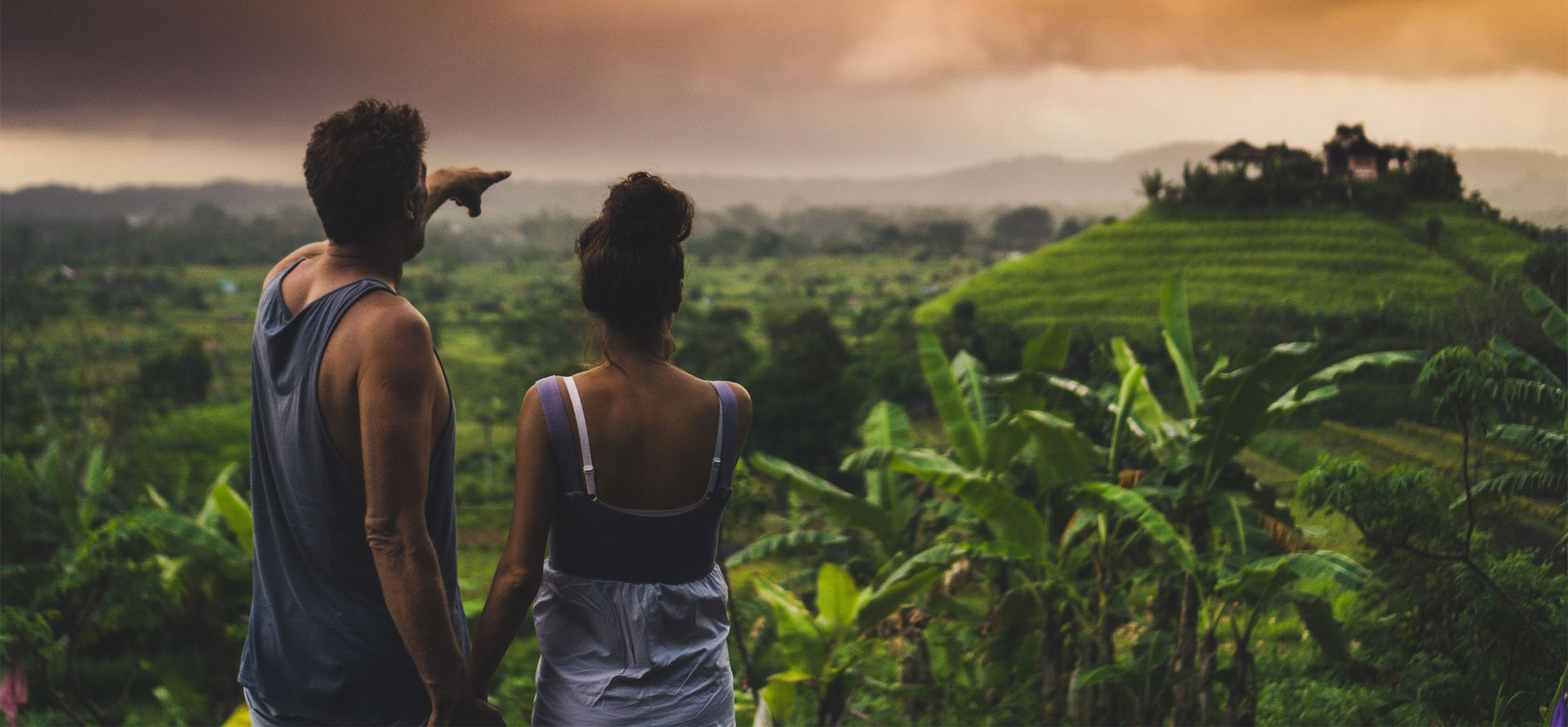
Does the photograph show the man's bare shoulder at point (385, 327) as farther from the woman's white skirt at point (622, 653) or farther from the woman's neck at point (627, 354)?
the woman's white skirt at point (622, 653)

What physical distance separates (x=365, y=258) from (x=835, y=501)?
8.32 ft

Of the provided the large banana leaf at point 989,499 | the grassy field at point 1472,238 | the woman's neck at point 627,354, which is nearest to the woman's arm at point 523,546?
the woman's neck at point 627,354

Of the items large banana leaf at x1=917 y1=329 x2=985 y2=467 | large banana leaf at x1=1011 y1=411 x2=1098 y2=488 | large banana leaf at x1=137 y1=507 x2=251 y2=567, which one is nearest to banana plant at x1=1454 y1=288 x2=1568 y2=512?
large banana leaf at x1=1011 y1=411 x2=1098 y2=488

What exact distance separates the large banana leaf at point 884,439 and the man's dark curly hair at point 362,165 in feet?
9.10

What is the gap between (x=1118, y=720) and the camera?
11.1ft

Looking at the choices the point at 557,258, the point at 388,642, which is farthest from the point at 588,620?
the point at 557,258

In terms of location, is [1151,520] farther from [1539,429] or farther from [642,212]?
[642,212]

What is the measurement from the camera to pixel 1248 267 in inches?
401

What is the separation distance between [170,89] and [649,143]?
2218cm

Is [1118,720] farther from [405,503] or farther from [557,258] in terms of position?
[557,258]

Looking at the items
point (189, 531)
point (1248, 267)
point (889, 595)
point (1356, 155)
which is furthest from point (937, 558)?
point (1248, 267)

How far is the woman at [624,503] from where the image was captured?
116cm

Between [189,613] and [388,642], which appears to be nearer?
[388,642]

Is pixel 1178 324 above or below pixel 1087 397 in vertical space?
above
